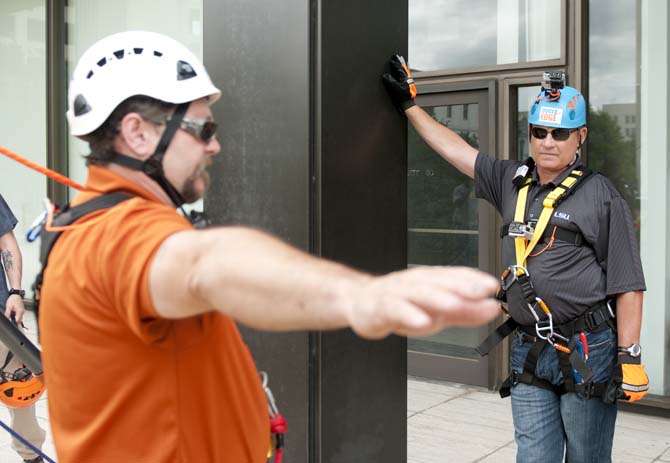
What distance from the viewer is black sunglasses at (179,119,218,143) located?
5.92 feet

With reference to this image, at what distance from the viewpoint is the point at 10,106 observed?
10.4m

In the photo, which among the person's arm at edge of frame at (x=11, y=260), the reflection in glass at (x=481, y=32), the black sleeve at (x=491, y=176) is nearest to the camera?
the black sleeve at (x=491, y=176)

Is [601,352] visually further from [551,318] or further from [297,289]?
[297,289]

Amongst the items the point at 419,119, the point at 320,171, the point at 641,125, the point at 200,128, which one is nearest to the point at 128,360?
the point at 200,128

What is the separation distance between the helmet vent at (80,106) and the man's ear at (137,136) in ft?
0.34

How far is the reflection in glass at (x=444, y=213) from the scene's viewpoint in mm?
7105

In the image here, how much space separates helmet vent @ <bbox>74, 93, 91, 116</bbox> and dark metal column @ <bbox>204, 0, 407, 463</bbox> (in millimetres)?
1090

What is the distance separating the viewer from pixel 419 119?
3523mm

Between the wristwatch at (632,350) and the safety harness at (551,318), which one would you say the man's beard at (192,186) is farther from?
the wristwatch at (632,350)

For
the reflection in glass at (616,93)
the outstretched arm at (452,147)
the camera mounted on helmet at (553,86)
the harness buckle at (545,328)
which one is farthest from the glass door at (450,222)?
the harness buckle at (545,328)

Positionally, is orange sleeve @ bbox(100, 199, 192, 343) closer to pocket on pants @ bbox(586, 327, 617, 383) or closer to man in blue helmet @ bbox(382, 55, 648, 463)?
man in blue helmet @ bbox(382, 55, 648, 463)

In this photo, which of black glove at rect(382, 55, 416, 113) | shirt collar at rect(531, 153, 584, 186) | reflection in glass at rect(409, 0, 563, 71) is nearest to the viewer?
black glove at rect(382, 55, 416, 113)

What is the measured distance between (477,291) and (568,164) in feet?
8.96

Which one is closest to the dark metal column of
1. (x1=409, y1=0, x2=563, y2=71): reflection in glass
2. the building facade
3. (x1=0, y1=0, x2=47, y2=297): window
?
the building facade
